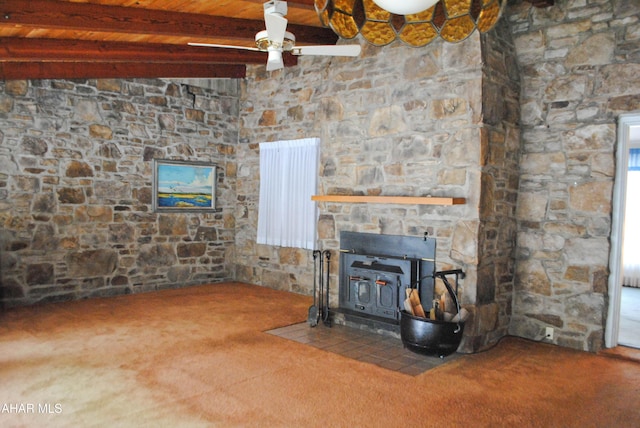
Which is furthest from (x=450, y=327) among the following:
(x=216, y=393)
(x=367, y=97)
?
(x=367, y=97)

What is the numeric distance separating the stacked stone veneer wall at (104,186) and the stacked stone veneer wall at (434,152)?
2461mm

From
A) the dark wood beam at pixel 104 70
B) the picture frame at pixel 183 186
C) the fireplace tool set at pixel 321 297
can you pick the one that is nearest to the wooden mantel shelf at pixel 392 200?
the fireplace tool set at pixel 321 297

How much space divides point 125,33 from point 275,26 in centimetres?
192

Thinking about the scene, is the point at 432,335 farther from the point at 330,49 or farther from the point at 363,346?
the point at 330,49

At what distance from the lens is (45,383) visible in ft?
11.2

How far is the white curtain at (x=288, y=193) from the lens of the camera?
21.4ft

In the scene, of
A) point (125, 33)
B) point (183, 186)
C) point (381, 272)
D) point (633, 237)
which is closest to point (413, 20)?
point (381, 272)

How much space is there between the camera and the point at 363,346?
443 cm

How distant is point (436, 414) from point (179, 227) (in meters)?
4.88

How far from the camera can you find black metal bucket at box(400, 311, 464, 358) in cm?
383

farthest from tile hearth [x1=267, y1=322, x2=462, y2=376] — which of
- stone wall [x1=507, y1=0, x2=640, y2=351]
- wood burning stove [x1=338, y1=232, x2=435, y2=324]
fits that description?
stone wall [x1=507, y1=0, x2=640, y2=351]

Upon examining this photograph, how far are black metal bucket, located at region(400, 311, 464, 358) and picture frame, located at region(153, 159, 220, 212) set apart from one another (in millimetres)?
4145

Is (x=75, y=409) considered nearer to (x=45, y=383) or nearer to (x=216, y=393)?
(x=45, y=383)

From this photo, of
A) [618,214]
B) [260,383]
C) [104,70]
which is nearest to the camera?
[260,383]
